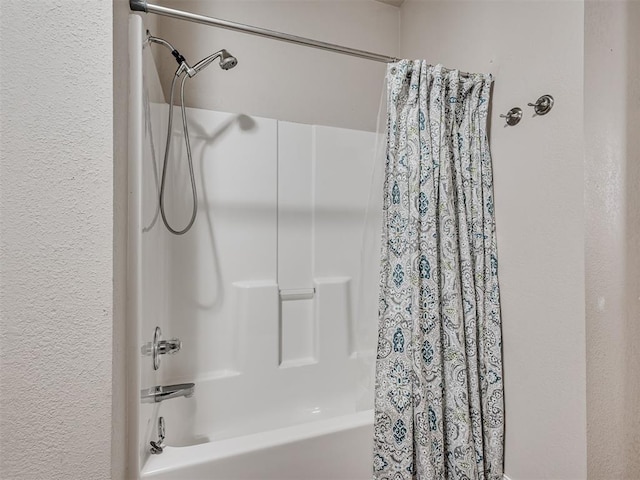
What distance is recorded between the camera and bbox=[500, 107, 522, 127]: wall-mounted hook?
45.8 inches

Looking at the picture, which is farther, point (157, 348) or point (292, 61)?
point (292, 61)

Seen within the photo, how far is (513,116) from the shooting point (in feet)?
3.88

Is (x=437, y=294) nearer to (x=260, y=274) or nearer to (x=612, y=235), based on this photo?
(x=612, y=235)

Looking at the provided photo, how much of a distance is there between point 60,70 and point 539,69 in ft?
4.31

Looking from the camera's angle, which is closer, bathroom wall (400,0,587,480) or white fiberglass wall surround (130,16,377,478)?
bathroom wall (400,0,587,480)

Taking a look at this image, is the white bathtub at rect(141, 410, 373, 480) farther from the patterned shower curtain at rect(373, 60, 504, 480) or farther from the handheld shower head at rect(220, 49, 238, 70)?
the handheld shower head at rect(220, 49, 238, 70)

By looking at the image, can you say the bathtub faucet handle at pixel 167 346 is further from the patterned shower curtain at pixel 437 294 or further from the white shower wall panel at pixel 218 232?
the patterned shower curtain at pixel 437 294

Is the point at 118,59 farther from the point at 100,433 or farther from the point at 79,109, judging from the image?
the point at 100,433

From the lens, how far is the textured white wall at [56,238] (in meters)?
0.71

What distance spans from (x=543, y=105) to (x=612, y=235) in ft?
1.44

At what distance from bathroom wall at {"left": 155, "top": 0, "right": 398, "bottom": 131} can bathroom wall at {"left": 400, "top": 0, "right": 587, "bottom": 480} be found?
0.74 meters

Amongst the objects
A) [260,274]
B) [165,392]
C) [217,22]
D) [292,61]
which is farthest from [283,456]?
[292,61]

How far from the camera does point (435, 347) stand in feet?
3.63

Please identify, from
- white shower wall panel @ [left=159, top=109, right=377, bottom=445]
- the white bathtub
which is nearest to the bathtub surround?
the white bathtub
